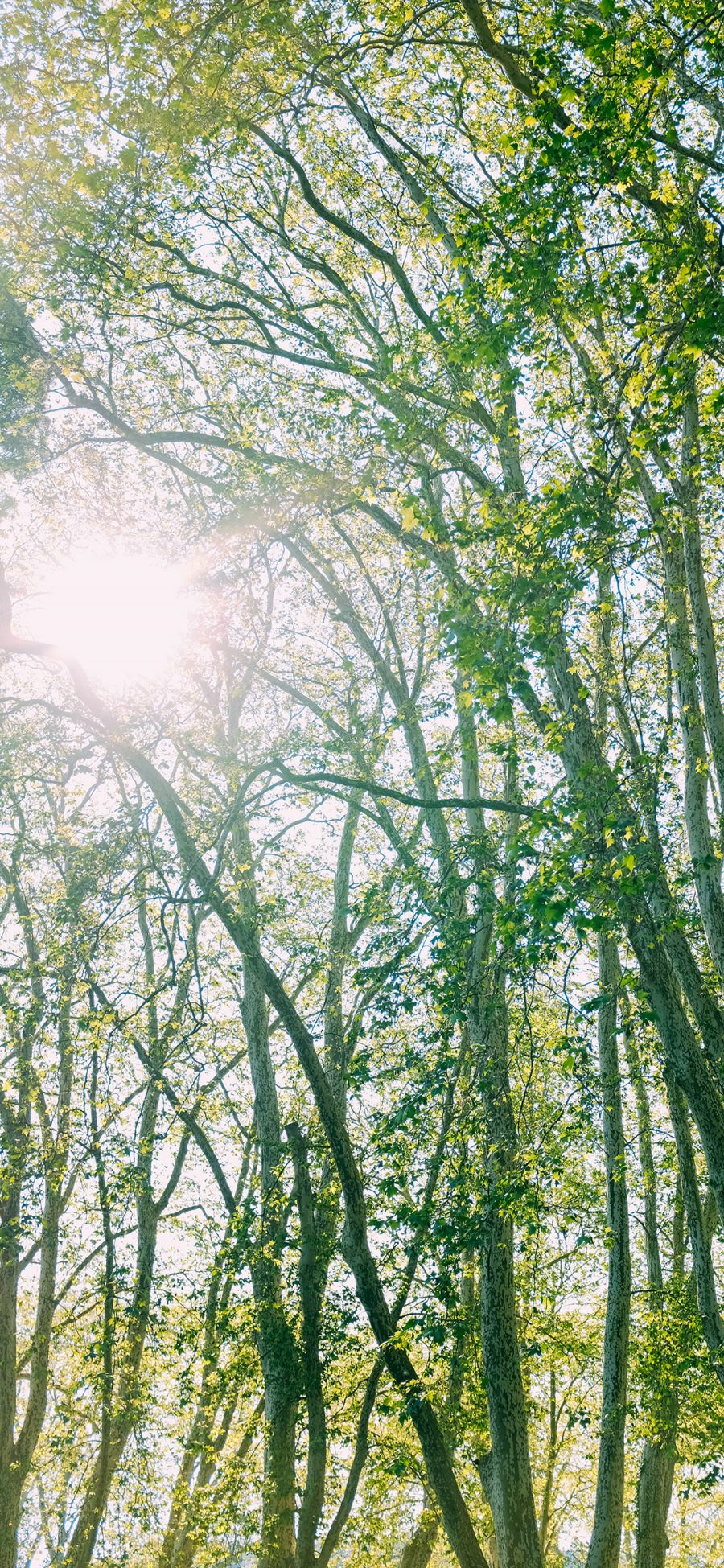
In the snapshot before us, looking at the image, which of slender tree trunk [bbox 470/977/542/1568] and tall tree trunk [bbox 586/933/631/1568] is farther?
tall tree trunk [bbox 586/933/631/1568]

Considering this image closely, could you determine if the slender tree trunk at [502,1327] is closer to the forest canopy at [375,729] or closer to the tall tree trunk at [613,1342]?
the forest canopy at [375,729]

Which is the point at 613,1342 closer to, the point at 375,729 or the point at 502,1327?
the point at 502,1327

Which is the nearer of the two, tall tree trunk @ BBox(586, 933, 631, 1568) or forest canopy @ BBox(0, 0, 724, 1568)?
forest canopy @ BBox(0, 0, 724, 1568)

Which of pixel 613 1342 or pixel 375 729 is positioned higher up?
pixel 375 729

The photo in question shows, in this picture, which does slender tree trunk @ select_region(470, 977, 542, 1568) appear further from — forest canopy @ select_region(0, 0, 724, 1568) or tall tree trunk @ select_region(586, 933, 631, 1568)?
tall tree trunk @ select_region(586, 933, 631, 1568)

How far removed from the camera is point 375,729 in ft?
38.6

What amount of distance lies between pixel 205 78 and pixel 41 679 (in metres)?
9.76

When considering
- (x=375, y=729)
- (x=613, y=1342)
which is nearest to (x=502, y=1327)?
(x=613, y=1342)

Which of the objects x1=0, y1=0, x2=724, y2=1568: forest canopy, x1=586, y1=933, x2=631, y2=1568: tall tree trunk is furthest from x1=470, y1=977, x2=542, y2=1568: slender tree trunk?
x1=586, y1=933, x2=631, y2=1568: tall tree trunk

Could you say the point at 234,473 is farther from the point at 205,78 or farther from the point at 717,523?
the point at 717,523

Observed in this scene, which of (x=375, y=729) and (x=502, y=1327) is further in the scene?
(x=375, y=729)

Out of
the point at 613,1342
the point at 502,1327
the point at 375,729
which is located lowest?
the point at 502,1327

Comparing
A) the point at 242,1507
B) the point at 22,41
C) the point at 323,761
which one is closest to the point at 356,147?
the point at 22,41

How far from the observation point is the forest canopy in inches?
282
